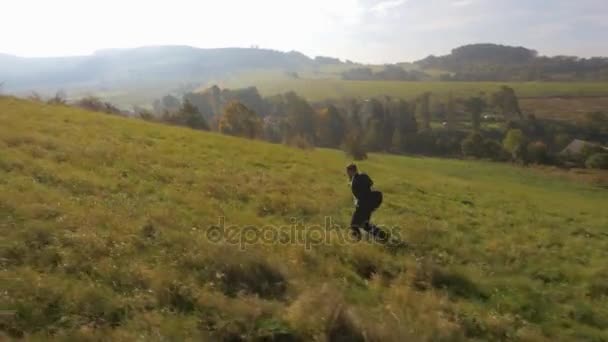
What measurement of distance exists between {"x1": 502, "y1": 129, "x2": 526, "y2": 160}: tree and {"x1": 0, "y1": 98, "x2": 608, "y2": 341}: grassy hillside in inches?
2753

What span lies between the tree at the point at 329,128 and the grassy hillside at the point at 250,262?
86.8 meters

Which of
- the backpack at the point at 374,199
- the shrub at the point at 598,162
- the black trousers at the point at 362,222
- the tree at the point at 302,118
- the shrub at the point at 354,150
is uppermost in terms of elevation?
the backpack at the point at 374,199

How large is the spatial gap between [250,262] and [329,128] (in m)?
99.4

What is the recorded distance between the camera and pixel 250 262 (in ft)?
31.4

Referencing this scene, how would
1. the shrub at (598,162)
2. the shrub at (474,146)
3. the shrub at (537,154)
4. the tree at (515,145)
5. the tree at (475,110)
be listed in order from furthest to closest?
the tree at (475,110)
the shrub at (474,146)
the tree at (515,145)
the shrub at (537,154)
the shrub at (598,162)

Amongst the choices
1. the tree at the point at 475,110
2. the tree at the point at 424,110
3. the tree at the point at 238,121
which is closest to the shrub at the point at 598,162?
the tree at the point at 475,110

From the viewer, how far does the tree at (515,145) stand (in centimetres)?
8579

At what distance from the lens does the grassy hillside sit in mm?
7340

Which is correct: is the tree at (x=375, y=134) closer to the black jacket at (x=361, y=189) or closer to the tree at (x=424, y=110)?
the tree at (x=424, y=110)

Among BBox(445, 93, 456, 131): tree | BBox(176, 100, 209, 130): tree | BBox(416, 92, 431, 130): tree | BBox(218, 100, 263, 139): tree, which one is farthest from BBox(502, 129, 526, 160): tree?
BBox(176, 100, 209, 130): tree

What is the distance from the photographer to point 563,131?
393 feet

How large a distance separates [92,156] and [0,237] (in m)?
10.2

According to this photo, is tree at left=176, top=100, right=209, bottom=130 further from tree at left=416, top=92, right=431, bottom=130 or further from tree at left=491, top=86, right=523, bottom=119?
tree at left=491, top=86, right=523, bottom=119

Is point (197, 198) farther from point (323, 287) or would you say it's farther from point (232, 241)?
point (323, 287)
